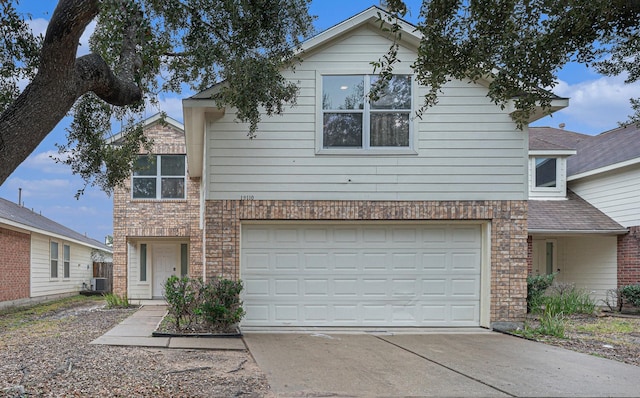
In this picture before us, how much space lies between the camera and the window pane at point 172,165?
54.4 feet

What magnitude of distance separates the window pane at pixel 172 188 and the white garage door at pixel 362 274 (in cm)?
794

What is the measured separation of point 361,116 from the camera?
9.49 metres

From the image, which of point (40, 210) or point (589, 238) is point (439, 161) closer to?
point (589, 238)

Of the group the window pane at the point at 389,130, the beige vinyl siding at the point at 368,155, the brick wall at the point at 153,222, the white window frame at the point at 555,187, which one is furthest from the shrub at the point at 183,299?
the white window frame at the point at 555,187

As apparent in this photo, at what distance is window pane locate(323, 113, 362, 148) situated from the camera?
942 cm

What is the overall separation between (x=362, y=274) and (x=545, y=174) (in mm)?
9196

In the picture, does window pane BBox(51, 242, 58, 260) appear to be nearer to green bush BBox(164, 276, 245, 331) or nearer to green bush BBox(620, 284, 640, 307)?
green bush BBox(164, 276, 245, 331)

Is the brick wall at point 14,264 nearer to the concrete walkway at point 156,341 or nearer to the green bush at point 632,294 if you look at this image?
the concrete walkway at point 156,341

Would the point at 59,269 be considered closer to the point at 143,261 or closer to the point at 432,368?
the point at 143,261

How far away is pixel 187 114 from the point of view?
911cm

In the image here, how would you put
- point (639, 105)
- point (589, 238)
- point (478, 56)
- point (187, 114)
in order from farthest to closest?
point (589, 238)
point (187, 114)
point (639, 105)
point (478, 56)

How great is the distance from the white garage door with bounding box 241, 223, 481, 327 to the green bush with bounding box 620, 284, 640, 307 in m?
5.90

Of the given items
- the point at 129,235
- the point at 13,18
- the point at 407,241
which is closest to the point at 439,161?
the point at 407,241

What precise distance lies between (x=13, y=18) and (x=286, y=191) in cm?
504
